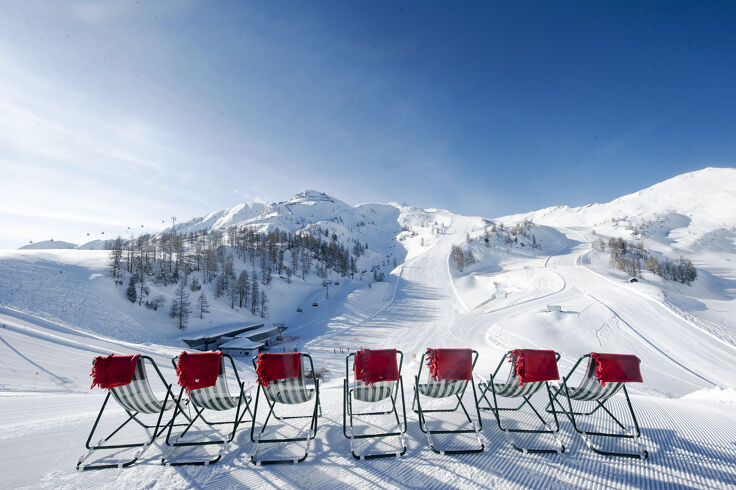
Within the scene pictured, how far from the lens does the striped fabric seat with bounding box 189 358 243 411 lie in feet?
15.5

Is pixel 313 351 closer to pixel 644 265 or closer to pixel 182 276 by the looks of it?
pixel 182 276

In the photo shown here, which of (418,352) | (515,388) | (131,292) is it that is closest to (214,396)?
(515,388)

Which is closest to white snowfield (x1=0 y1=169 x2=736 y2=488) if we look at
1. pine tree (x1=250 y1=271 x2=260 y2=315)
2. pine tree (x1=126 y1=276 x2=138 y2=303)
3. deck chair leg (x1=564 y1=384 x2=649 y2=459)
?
deck chair leg (x1=564 y1=384 x2=649 y2=459)

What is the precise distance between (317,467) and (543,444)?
3514 mm

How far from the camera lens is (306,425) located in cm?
517

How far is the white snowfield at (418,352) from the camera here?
3748 millimetres

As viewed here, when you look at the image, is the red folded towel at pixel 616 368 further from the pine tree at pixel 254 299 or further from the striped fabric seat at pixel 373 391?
the pine tree at pixel 254 299

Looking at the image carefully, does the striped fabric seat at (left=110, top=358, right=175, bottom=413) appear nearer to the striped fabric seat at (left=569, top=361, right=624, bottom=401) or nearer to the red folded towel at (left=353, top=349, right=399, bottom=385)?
the red folded towel at (left=353, top=349, right=399, bottom=385)

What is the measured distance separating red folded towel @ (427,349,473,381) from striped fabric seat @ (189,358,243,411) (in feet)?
11.1

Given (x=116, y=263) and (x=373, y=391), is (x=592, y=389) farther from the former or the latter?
(x=116, y=263)

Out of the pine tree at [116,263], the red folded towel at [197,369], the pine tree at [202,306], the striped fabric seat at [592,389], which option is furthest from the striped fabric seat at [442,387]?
the pine tree at [116,263]

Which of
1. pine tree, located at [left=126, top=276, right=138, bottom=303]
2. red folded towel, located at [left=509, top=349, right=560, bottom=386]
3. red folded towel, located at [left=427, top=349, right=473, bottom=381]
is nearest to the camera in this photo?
red folded towel, located at [left=509, top=349, right=560, bottom=386]

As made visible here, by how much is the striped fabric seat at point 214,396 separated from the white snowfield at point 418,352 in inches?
27.9

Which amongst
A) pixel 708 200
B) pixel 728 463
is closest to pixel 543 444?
pixel 728 463
